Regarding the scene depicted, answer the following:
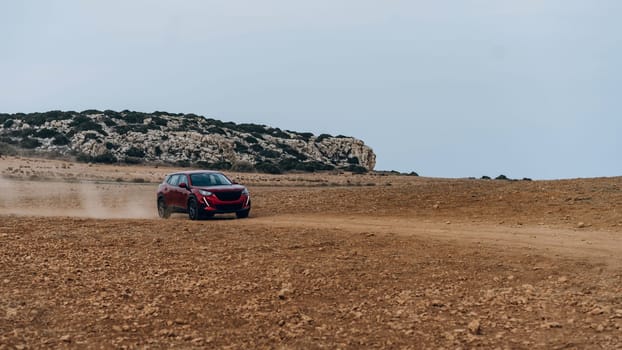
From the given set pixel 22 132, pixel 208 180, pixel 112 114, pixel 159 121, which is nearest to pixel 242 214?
pixel 208 180

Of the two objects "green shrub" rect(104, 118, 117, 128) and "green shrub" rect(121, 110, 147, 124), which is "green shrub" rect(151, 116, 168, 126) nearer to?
"green shrub" rect(121, 110, 147, 124)

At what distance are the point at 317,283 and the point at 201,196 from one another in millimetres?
10758

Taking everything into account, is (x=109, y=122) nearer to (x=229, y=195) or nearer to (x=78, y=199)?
(x=78, y=199)

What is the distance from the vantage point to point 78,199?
3177 centimetres

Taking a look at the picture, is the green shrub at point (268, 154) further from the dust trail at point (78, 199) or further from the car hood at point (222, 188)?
the car hood at point (222, 188)

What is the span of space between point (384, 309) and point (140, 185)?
109ft

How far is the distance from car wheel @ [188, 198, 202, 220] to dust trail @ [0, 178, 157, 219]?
3594 mm

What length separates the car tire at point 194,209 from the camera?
71.8 ft

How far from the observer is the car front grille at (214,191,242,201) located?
72.2 feet

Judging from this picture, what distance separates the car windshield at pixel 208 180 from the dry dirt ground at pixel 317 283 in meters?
3.88

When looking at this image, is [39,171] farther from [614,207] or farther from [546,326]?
[546,326]

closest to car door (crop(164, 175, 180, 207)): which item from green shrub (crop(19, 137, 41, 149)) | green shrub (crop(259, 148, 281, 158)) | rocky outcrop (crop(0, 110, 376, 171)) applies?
rocky outcrop (crop(0, 110, 376, 171))

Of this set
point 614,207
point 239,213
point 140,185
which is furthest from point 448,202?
point 140,185

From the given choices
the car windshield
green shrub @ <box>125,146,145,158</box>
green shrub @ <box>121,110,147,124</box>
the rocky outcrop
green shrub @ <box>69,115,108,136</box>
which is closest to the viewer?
the car windshield
